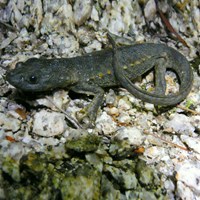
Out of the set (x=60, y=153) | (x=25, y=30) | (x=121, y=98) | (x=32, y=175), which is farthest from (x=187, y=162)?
(x=25, y=30)

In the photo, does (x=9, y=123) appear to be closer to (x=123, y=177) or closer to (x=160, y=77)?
(x=123, y=177)

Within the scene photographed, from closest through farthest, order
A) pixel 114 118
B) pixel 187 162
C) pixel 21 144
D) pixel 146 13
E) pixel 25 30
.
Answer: pixel 21 144 < pixel 187 162 < pixel 114 118 < pixel 25 30 < pixel 146 13

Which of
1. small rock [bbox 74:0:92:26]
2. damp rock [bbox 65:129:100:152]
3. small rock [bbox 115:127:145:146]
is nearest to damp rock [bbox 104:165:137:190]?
damp rock [bbox 65:129:100:152]

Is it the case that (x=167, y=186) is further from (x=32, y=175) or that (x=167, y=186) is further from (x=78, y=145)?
(x=32, y=175)

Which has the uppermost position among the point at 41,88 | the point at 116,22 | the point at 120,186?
the point at 116,22

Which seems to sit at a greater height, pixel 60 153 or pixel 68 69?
pixel 68 69

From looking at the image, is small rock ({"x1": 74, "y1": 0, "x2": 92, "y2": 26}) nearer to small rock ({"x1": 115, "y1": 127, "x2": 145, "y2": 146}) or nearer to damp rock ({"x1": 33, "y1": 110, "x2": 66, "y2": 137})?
damp rock ({"x1": 33, "y1": 110, "x2": 66, "y2": 137})
